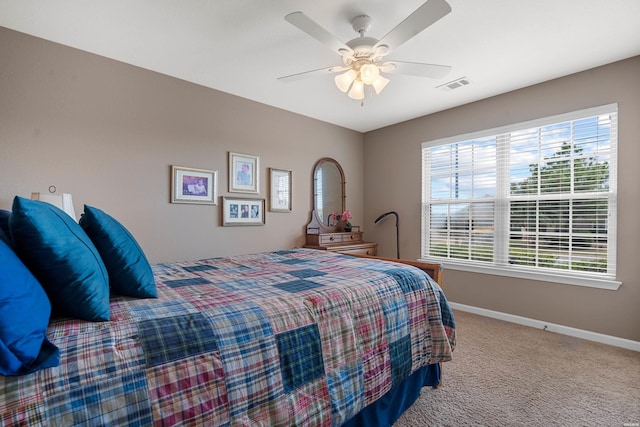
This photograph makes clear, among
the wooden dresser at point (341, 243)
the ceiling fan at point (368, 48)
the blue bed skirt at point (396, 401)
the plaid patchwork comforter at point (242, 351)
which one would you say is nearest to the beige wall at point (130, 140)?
the wooden dresser at point (341, 243)

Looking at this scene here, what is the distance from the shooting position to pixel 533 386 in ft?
6.63

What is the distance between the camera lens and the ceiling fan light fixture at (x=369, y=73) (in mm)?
2107

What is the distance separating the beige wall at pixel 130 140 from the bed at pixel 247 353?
1233 mm

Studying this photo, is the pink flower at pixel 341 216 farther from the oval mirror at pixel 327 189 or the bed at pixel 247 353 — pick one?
the bed at pixel 247 353

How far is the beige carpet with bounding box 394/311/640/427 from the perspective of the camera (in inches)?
67.3

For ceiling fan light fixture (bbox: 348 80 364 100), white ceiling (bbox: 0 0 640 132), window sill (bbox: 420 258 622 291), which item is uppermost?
white ceiling (bbox: 0 0 640 132)

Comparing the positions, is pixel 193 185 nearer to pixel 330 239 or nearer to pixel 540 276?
pixel 330 239

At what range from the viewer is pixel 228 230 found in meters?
3.34

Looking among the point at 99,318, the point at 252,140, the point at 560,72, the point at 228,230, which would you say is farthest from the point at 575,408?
the point at 252,140

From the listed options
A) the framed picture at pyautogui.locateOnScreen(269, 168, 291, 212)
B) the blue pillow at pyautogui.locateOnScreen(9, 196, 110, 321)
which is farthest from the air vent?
the blue pillow at pyautogui.locateOnScreen(9, 196, 110, 321)

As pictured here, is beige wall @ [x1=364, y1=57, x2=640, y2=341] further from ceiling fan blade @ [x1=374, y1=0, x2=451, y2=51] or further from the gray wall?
ceiling fan blade @ [x1=374, y1=0, x2=451, y2=51]

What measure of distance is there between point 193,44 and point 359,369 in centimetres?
262

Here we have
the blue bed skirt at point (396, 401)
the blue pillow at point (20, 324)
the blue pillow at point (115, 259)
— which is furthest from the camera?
the blue bed skirt at point (396, 401)

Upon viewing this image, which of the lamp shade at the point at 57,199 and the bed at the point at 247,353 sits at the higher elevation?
the lamp shade at the point at 57,199
